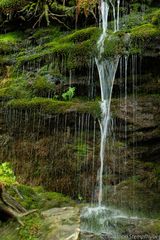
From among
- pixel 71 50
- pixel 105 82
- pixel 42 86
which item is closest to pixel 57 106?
pixel 42 86

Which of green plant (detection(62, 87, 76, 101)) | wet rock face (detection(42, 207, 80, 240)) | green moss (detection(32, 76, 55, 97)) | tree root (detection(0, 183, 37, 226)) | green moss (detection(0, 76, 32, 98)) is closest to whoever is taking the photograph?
wet rock face (detection(42, 207, 80, 240))

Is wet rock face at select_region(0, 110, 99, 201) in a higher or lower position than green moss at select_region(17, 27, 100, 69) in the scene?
lower

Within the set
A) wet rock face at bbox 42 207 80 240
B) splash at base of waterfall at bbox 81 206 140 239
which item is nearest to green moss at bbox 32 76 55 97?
splash at base of waterfall at bbox 81 206 140 239

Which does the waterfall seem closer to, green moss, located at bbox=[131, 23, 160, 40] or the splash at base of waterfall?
green moss, located at bbox=[131, 23, 160, 40]

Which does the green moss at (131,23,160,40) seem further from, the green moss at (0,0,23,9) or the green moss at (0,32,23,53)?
the green moss at (0,0,23,9)

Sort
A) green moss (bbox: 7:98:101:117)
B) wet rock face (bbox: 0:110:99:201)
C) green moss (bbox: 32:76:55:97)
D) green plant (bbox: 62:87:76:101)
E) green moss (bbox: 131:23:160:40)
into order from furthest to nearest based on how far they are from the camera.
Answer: green moss (bbox: 32:76:55:97)
green plant (bbox: 62:87:76:101)
green moss (bbox: 131:23:160:40)
green moss (bbox: 7:98:101:117)
wet rock face (bbox: 0:110:99:201)

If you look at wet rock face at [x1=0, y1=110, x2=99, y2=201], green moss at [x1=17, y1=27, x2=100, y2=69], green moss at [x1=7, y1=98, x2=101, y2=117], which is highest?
green moss at [x1=17, y1=27, x2=100, y2=69]

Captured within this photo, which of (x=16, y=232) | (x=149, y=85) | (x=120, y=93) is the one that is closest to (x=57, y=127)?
(x=120, y=93)

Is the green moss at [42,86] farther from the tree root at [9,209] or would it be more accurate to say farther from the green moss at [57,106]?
the tree root at [9,209]

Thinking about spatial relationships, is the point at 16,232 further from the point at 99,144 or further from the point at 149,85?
the point at 149,85

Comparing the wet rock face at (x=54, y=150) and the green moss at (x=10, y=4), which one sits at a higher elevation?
the green moss at (x=10, y=4)

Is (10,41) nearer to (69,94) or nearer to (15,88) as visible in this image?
(15,88)

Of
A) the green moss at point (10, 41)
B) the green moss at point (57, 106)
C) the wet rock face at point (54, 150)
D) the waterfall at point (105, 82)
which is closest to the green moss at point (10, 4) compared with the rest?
the green moss at point (10, 41)

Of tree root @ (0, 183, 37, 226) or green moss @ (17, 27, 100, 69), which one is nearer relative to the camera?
tree root @ (0, 183, 37, 226)
